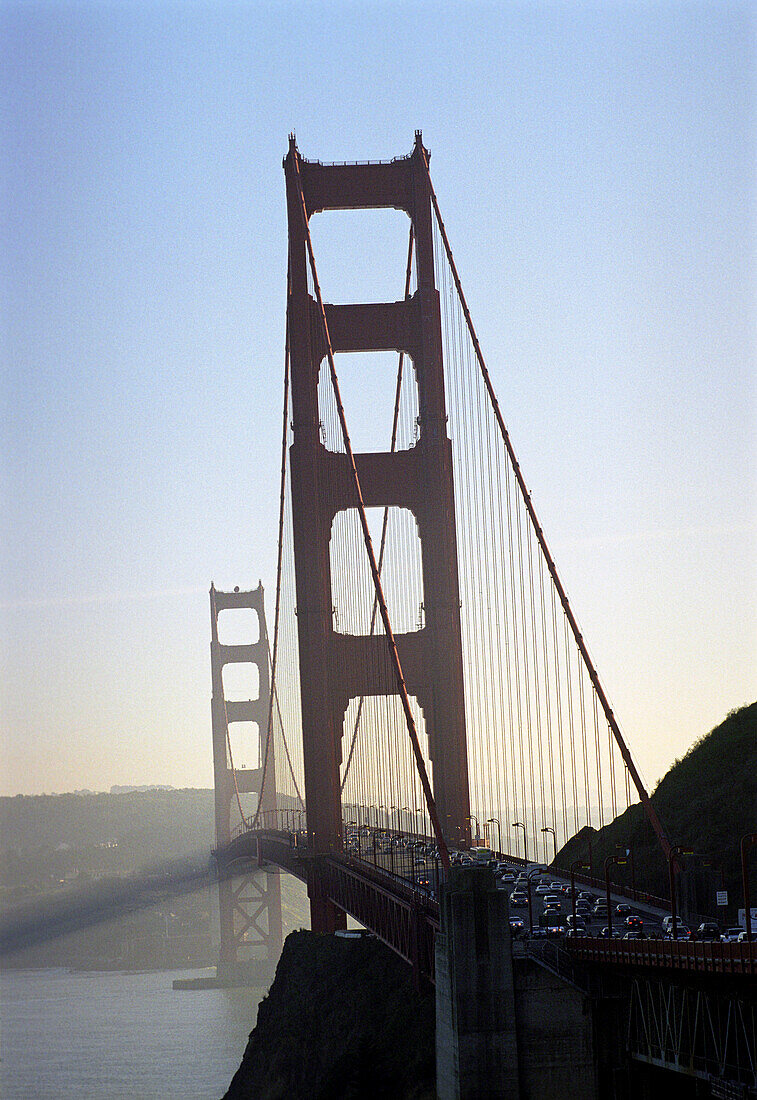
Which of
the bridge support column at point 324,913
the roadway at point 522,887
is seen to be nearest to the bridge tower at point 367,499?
the bridge support column at point 324,913

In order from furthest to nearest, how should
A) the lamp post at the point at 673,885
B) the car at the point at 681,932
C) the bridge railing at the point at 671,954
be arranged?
the car at the point at 681,932, the lamp post at the point at 673,885, the bridge railing at the point at 671,954

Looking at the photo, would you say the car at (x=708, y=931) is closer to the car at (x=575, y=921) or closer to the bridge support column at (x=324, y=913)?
the car at (x=575, y=921)

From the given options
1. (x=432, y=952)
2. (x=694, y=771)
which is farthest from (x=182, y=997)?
(x=432, y=952)

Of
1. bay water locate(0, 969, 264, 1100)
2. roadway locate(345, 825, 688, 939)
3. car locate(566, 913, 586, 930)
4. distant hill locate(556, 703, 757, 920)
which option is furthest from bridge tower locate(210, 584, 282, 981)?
car locate(566, 913, 586, 930)

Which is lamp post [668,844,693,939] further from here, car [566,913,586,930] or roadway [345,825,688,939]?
car [566,913,586,930]

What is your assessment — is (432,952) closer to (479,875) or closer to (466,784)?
(479,875)
